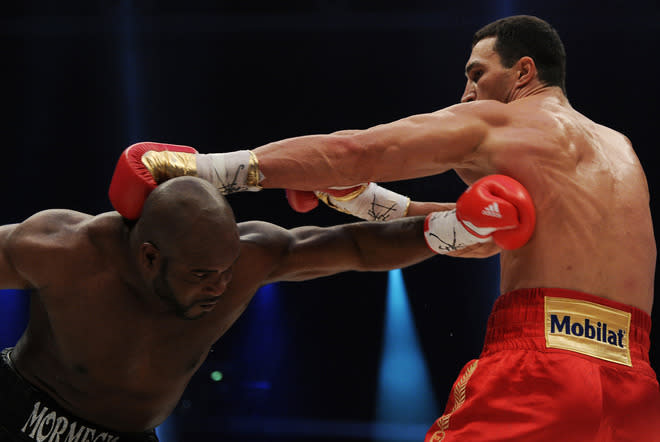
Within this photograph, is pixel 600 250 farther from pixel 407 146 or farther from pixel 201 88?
pixel 201 88

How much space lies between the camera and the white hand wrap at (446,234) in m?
1.90

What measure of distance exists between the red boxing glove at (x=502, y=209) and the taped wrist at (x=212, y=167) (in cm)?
52

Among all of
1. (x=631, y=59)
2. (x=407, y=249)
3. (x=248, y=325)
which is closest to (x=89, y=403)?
(x=407, y=249)

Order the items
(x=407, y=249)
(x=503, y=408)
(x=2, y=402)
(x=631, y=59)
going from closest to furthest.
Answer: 1. (x=503, y=408)
2. (x=2, y=402)
3. (x=407, y=249)
4. (x=631, y=59)

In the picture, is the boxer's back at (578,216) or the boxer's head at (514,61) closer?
the boxer's back at (578,216)

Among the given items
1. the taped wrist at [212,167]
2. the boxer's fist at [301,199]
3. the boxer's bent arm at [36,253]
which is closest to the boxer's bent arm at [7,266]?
the boxer's bent arm at [36,253]

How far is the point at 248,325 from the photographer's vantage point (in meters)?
4.66

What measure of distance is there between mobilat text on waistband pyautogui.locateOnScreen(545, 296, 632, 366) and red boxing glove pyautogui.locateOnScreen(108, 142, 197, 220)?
1.00 metres

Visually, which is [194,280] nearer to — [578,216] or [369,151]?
[369,151]

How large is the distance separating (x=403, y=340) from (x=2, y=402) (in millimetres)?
2959

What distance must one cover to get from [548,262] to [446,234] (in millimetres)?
331

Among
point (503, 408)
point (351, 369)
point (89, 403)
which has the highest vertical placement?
point (503, 408)

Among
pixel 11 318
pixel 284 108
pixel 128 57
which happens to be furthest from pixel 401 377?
pixel 128 57

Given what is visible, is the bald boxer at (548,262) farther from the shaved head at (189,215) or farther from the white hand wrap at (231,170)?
the shaved head at (189,215)
